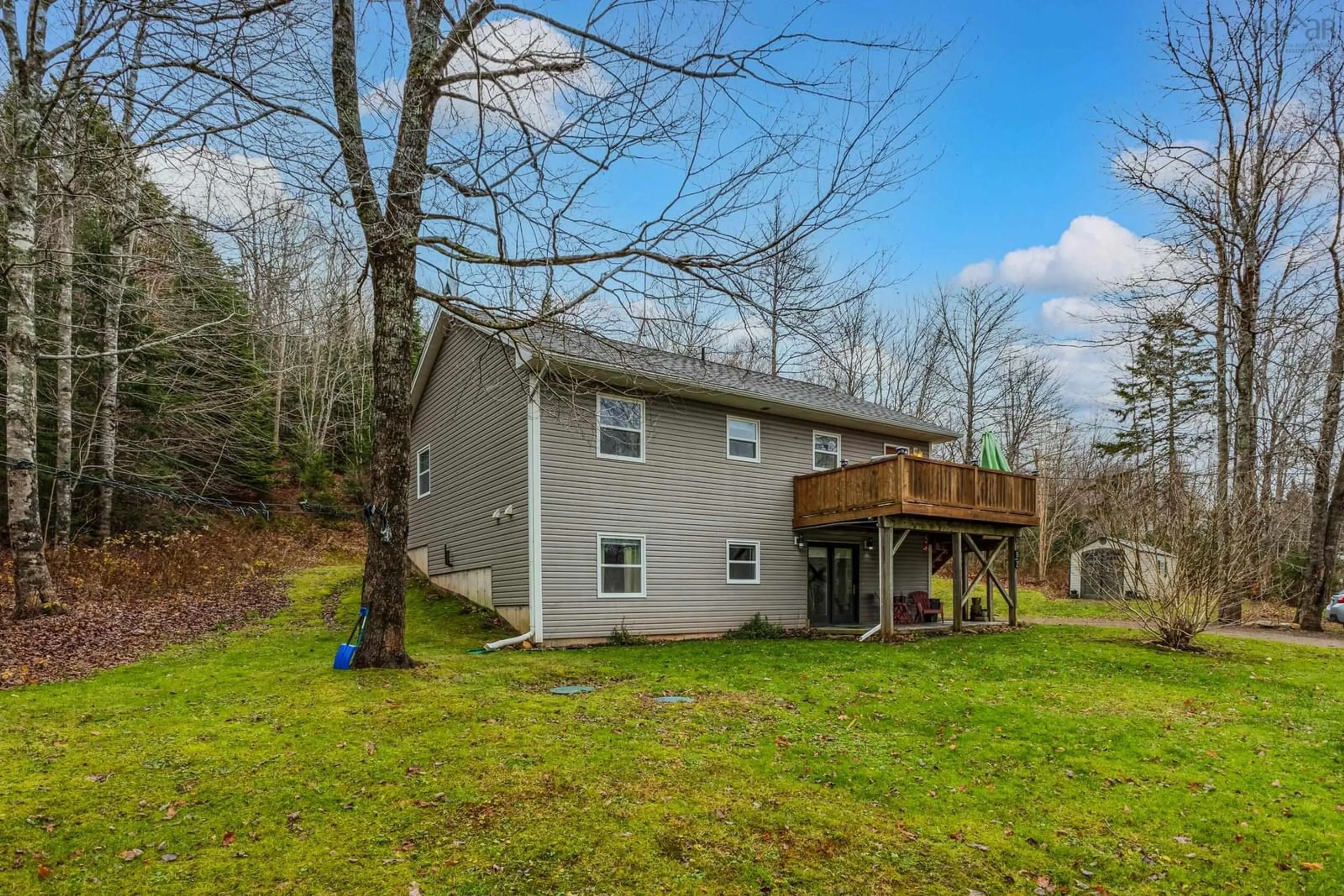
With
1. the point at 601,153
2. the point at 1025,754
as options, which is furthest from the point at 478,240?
the point at 1025,754

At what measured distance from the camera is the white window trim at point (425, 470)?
17.5m

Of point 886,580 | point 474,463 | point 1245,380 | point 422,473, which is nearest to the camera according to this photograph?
point 886,580

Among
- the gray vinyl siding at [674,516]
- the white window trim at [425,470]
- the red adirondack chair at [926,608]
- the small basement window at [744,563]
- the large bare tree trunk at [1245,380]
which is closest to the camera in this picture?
the gray vinyl siding at [674,516]

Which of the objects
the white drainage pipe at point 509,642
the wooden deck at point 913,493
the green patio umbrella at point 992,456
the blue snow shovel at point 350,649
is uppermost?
the green patio umbrella at point 992,456

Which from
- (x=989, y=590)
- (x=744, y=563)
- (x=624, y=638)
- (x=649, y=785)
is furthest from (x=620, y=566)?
(x=989, y=590)

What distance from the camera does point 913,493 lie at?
13.5m

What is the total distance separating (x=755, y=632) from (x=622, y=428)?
4873 millimetres

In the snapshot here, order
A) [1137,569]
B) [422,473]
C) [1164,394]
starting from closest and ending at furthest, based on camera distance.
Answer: [1137,569]
[422,473]
[1164,394]

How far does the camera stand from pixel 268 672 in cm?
816

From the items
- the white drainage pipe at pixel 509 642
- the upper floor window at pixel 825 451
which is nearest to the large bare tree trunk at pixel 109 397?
the white drainage pipe at pixel 509 642

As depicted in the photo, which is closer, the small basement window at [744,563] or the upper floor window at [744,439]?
the small basement window at [744,563]

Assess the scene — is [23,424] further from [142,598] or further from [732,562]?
[732,562]

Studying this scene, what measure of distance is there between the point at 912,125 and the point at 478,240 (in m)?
3.70

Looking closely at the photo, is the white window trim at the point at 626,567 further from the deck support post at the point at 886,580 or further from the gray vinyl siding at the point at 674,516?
the deck support post at the point at 886,580
